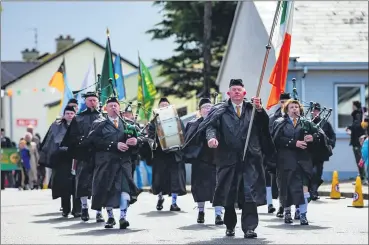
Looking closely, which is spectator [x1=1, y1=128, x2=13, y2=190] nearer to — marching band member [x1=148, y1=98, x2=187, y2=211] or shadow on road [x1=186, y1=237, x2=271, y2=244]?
marching band member [x1=148, y1=98, x2=187, y2=211]

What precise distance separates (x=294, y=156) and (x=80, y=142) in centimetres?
328

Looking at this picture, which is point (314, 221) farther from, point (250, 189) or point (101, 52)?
point (101, 52)

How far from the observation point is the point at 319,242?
12391 mm

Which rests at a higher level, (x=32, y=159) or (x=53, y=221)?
(x=32, y=159)

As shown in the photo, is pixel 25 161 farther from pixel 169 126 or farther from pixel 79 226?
pixel 79 226

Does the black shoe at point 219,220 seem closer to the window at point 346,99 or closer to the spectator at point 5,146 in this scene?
the window at point 346,99

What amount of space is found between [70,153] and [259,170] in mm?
4142

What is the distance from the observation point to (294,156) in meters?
15.2

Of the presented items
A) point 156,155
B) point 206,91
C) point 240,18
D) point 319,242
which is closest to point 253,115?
point 319,242

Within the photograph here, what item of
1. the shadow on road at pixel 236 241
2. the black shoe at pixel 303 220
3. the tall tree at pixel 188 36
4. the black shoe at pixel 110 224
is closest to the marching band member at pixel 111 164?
the black shoe at pixel 110 224

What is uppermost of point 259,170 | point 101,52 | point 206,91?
point 101,52

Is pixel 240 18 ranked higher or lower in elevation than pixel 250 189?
higher

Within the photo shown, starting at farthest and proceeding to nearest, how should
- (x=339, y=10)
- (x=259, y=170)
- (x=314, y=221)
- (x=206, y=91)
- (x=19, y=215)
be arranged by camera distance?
(x=206, y=91) → (x=339, y=10) → (x=19, y=215) → (x=314, y=221) → (x=259, y=170)

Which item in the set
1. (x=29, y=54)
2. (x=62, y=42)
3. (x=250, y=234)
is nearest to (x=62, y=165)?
(x=250, y=234)
